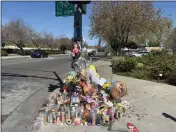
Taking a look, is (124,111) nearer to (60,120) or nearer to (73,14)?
(60,120)

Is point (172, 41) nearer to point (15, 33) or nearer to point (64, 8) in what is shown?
point (15, 33)

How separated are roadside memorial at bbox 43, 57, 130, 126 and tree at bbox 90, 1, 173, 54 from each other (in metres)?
23.9

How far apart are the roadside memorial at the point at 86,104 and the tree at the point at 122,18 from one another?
78.3 feet

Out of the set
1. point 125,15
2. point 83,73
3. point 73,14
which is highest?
point 125,15

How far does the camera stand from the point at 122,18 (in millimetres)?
30156

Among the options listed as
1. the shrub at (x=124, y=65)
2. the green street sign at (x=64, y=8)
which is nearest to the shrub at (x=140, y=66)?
the shrub at (x=124, y=65)

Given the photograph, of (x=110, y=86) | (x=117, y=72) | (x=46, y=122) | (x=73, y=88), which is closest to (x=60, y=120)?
(x=46, y=122)

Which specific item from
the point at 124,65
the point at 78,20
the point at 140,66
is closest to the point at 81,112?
the point at 78,20

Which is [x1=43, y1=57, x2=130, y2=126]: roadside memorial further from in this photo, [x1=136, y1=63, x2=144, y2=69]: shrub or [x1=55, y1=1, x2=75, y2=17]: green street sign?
[x1=136, y1=63, x2=144, y2=69]: shrub

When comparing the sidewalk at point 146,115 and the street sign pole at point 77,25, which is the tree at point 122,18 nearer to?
the sidewalk at point 146,115

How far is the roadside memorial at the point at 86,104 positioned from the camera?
225 inches

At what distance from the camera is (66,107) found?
6.01m

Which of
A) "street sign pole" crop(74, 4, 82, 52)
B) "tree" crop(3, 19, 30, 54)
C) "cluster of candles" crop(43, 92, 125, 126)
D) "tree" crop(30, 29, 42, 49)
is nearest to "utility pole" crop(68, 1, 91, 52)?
"street sign pole" crop(74, 4, 82, 52)

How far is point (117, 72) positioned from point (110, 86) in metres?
8.78
